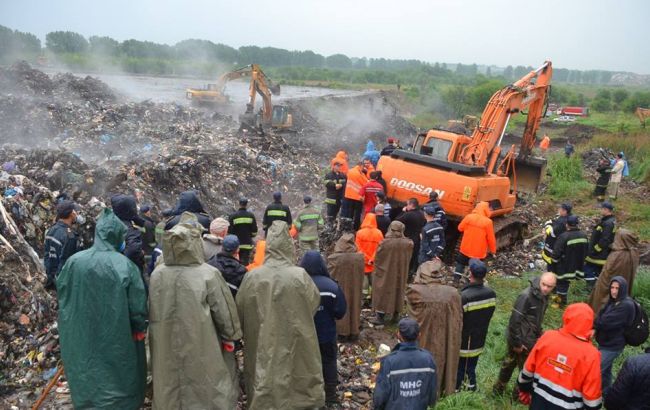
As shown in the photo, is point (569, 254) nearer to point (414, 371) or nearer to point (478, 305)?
point (478, 305)

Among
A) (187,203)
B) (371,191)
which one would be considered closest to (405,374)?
(187,203)

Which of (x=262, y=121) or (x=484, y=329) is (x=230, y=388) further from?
(x=262, y=121)

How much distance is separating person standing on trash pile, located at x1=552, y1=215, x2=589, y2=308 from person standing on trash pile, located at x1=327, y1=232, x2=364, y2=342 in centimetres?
329

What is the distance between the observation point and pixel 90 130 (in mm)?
13883

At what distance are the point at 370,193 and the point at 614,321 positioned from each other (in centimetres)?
513

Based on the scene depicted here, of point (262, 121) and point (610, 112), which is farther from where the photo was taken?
point (610, 112)

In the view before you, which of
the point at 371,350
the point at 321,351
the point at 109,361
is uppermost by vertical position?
the point at 109,361

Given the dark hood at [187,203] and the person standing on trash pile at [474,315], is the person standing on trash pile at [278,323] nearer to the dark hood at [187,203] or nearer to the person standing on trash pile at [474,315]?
the person standing on trash pile at [474,315]

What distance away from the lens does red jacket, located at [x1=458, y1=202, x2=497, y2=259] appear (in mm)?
7465

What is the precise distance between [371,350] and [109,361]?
335 cm

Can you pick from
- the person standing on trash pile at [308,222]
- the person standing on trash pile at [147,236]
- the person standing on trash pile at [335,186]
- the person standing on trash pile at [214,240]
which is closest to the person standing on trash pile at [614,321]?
the person standing on trash pile at [214,240]

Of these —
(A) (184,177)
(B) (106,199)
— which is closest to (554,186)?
(A) (184,177)

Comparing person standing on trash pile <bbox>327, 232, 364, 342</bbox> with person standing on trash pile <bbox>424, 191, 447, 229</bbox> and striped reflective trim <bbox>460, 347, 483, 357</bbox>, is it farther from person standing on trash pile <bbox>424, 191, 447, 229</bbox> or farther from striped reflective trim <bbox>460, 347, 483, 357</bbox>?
person standing on trash pile <bbox>424, 191, 447, 229</bbox>

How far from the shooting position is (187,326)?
3656mm
